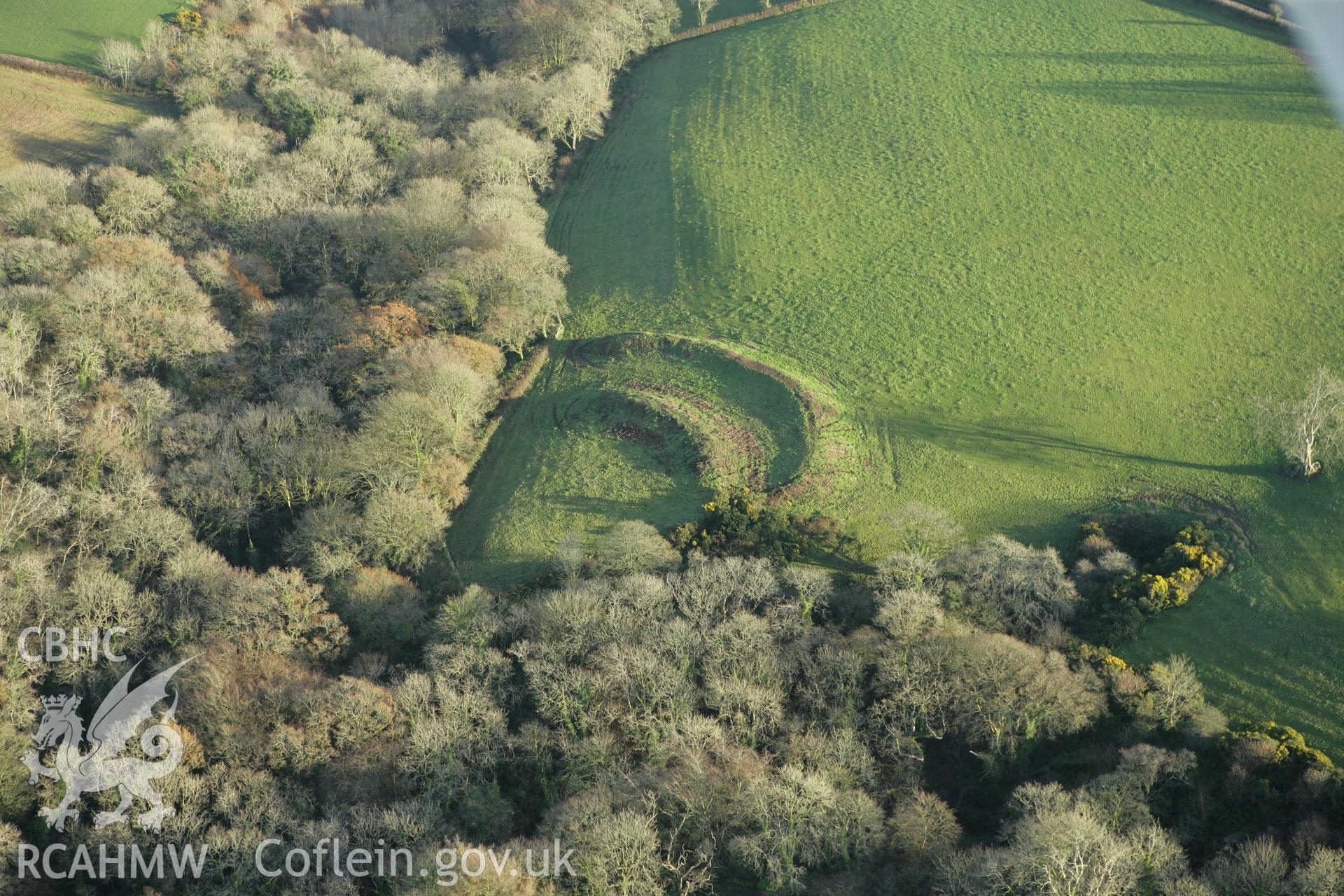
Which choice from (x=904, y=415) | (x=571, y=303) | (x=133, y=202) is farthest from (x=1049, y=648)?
(x=133, y=202)

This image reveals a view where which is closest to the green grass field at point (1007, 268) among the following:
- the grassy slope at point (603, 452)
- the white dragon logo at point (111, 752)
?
the grassy slope at point (603, 452)

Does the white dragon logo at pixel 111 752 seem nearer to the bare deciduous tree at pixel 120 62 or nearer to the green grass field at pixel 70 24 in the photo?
the bare deciduous tree at pixel 120 62

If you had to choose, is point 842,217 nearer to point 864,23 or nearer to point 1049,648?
point 864,23

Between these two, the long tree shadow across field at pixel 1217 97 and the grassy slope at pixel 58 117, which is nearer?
the long tree shadow across field at pixel 1217 97

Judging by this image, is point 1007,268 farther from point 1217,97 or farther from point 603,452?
point 603,452

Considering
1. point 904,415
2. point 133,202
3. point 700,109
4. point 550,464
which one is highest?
point 700,109

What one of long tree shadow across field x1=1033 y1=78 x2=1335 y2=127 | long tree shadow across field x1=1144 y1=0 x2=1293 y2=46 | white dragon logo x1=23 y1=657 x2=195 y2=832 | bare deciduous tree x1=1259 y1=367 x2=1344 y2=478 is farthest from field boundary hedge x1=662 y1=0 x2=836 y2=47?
white dragon logo x1=23 y1=657 x2=195 y2=832
